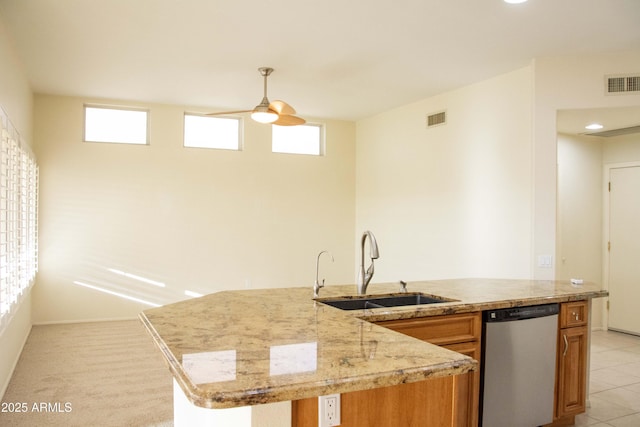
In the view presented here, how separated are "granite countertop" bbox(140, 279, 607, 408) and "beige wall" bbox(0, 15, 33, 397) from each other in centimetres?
219

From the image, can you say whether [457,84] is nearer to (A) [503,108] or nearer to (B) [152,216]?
(A) [503,108]

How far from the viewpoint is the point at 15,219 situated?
3.89 m

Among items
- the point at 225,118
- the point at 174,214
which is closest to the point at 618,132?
the point at 225,118

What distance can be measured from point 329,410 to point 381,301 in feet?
5.12

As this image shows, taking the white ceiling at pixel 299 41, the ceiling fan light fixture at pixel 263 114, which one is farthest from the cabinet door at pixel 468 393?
the ceiling fan light fixture at pixel 263 114

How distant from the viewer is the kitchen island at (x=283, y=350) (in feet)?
4.09

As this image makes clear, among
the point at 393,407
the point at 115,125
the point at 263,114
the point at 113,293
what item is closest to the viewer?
the point at 393,407

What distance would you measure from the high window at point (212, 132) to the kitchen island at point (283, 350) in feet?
14.3

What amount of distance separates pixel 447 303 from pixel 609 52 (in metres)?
3.14

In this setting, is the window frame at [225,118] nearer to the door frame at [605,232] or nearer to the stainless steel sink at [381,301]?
the stainless steel sink at [381,301]

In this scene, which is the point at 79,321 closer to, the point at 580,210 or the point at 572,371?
the point at 572,371

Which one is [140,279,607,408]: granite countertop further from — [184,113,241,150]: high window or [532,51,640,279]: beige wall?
[184,113,241,150]: high window

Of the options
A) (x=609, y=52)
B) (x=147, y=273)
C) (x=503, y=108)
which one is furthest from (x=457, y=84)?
(x=147, y=273)

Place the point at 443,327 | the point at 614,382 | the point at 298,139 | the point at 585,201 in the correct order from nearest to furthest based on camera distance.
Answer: the point at 443,327
the point at 614,382
the point at 585,201
the point at 298,139
